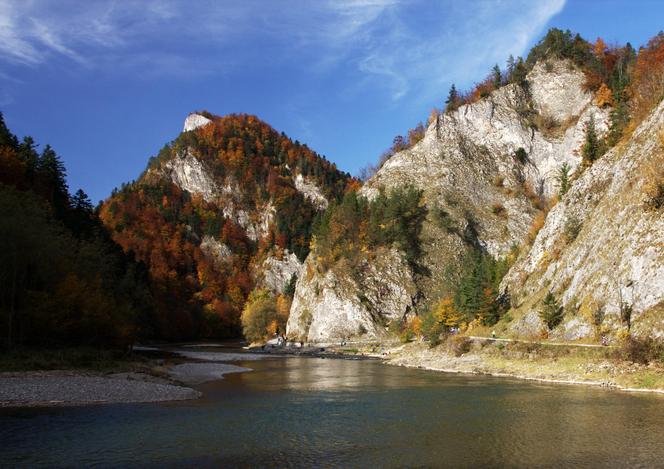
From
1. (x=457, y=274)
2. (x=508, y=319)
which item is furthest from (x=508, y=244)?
(x=508, y=319)

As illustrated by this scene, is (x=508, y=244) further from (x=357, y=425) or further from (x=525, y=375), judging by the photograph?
(x=357, y=425)

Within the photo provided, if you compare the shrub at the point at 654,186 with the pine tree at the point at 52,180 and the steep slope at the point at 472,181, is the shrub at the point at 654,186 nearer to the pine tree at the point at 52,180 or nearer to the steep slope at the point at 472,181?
the steep slope at the point at 472,181

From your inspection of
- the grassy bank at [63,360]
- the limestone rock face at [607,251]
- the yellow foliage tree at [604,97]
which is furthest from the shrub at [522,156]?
Result: the grassy bank at [63,360]

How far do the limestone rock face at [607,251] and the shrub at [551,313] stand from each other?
1096mm

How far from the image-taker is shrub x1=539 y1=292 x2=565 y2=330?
5822 cm

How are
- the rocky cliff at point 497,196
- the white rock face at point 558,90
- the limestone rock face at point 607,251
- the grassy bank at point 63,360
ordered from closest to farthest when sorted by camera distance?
the grassy bank at point 63,360 → the limestone rock face at point 607,251 → the rocky cliff at point 497,196 → the white rock face at point 558,90

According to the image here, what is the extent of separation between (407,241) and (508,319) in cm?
5290

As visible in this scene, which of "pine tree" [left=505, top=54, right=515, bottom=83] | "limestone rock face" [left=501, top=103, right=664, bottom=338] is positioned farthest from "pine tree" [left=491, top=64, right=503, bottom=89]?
"limestone rock face" [left=501, top=103, right=664, bottom=338]

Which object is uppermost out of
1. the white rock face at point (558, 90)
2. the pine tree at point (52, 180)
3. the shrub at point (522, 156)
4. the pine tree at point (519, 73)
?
the pine tree at point (519, 73)

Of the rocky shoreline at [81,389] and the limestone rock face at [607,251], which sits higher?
the limestone rock face at [607,251]

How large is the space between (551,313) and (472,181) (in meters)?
74.5

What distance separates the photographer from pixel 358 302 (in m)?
113

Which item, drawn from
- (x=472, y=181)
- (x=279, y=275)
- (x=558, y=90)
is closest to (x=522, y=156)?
(x=472, y=181)

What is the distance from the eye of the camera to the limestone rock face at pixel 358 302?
111562mm
